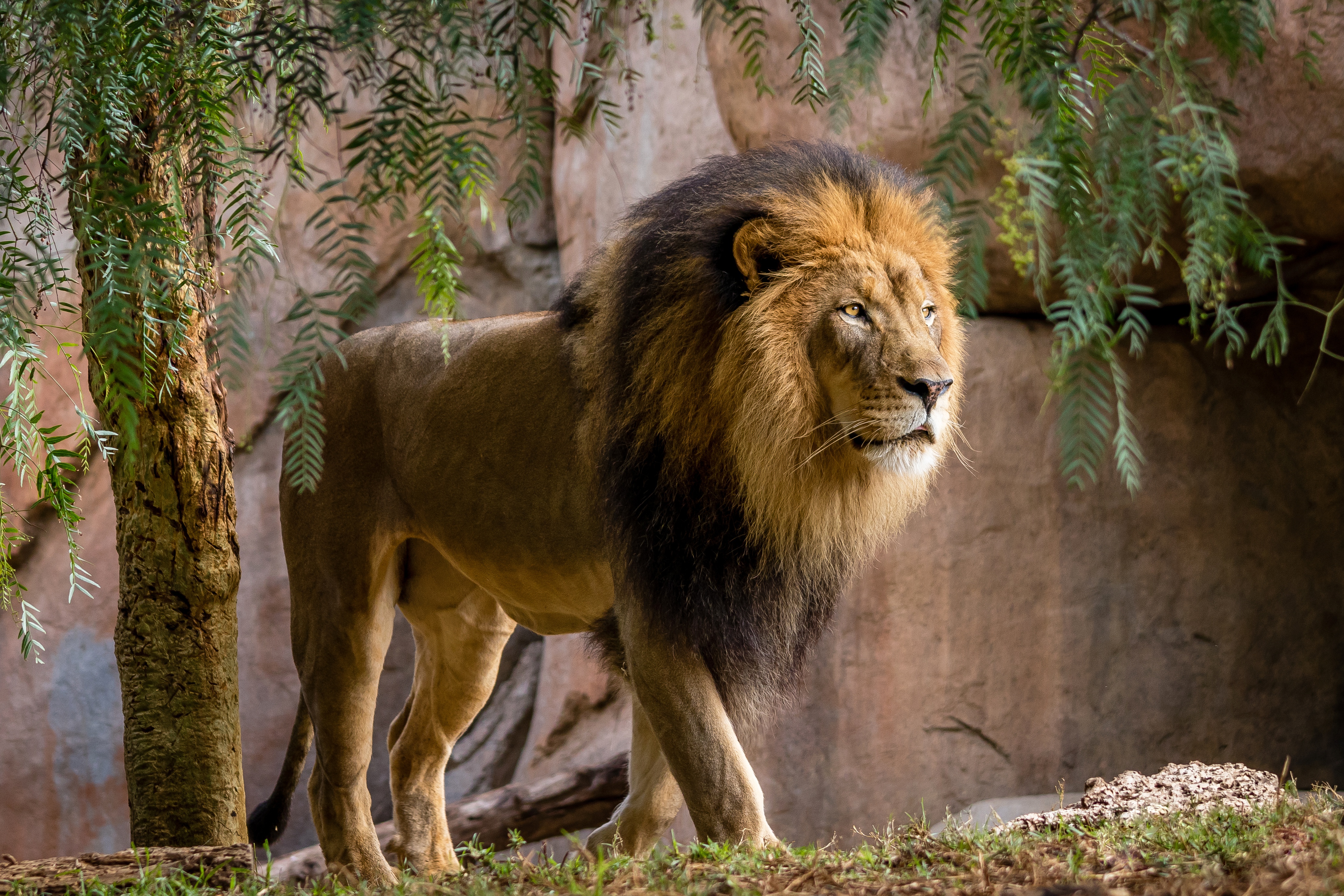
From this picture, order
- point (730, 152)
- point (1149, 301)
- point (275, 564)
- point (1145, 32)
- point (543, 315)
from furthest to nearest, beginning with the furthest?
point (275, 564) < point (730, 152) < point (1145, 32) < point (543, 315) < point (1149, 301)

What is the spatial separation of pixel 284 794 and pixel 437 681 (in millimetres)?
669

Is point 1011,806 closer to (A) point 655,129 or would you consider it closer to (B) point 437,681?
(B) point 437,681

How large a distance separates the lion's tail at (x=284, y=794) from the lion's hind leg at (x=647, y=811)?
4.42ft

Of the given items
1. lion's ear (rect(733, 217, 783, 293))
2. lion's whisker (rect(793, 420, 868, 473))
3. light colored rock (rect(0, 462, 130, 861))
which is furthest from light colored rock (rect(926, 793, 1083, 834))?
light colored rock (rect(0, 462, 130, 861))

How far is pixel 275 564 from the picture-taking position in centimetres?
748

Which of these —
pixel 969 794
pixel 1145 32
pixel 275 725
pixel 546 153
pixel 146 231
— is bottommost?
pixel 969 794

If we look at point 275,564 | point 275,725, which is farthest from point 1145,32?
point 275,725

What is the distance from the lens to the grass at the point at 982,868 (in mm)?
1841

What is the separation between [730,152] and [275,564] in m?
3.77

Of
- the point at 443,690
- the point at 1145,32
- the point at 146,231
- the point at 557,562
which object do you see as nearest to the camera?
the point at 146,231

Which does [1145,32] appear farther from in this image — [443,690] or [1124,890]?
[1124,890]

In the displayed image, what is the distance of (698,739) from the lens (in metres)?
2.88

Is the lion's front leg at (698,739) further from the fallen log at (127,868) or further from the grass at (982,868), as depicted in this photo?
the fallen log at (127,868)

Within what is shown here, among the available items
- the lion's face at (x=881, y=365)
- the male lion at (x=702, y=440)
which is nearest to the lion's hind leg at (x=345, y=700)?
the male lion at (x=702, y=440)
